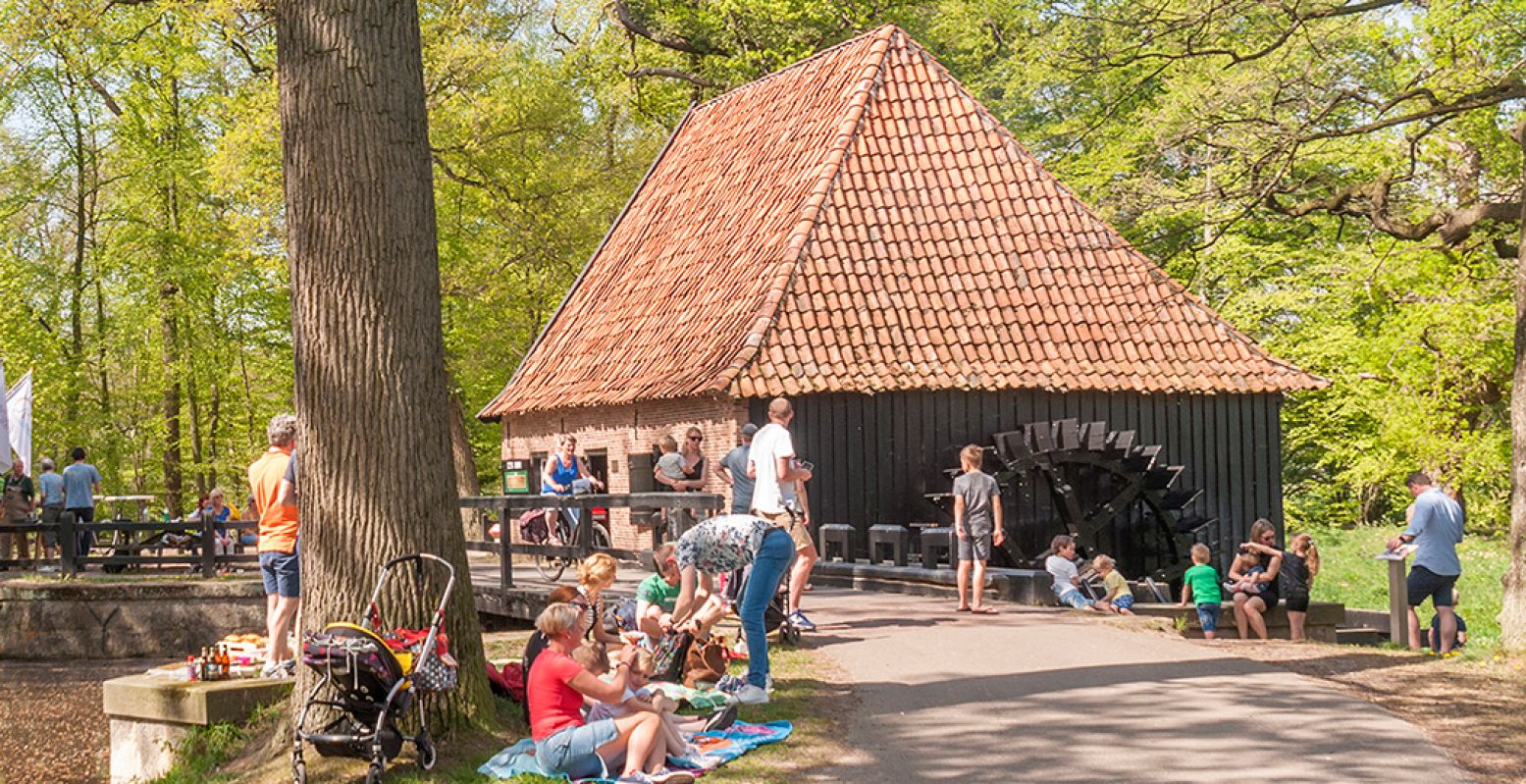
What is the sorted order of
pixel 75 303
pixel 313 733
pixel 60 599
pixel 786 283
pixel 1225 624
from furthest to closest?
pixel 75 303 < pixel 60 599 < pixel 786 283 < pixel 1225 624 < pixel 313 733

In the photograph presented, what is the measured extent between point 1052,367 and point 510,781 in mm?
15320

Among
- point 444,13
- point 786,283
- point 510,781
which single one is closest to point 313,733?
point 510,781

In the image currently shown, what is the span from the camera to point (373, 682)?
9523mm

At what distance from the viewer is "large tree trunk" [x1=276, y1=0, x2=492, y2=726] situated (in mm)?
10148

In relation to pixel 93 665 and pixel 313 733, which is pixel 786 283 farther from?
pixel 313 733

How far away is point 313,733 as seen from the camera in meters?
9.55

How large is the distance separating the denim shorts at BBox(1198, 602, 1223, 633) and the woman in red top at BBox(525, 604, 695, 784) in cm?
935

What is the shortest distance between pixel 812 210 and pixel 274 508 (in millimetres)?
12597

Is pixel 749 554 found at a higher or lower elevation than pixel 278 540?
lower

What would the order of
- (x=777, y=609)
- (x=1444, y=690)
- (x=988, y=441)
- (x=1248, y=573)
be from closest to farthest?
(x=1444, y=690)
(x=777, y=609)
(x=1248, y=573)
(x=988, y=441)

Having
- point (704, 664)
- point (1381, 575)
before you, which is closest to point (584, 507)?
point (704, 664)

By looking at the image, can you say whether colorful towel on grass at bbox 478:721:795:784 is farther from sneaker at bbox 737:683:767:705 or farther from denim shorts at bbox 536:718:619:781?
sneaker at bbox 737:683:767:705

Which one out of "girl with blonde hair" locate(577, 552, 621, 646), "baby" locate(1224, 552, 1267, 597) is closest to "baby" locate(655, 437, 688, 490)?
"baby" locate(1224, 552, 1267, 597)

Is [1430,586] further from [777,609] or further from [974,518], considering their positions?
[777,609]
